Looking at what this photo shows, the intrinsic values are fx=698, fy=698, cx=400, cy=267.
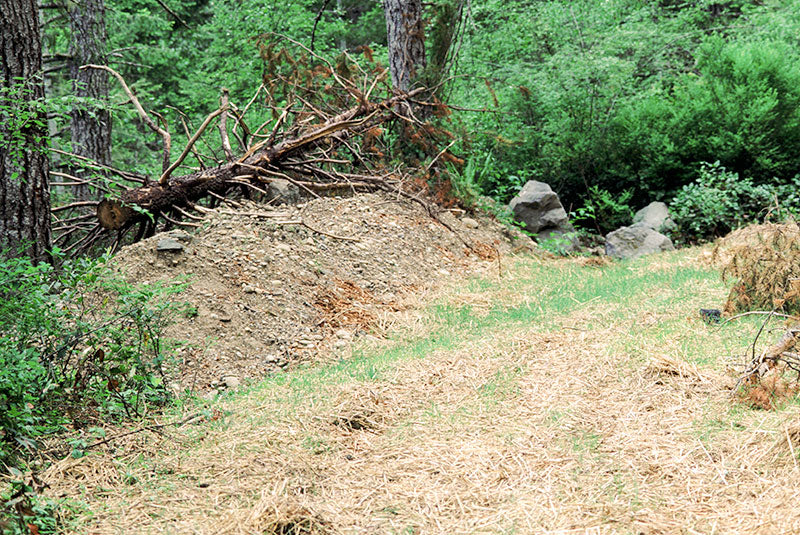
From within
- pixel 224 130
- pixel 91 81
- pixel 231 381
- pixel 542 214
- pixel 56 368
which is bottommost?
pixel 542 214

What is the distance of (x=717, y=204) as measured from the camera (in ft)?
30.1

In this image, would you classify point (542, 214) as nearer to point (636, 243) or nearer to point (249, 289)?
point (636, 243)

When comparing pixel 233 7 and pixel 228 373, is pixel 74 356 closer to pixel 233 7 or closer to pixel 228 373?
pixel 228 373

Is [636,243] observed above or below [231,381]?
below

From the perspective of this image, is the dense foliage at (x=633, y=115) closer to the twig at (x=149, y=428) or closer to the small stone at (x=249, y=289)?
the small stone at (x=249, y=289)

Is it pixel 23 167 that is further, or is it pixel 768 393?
pixel 23 167

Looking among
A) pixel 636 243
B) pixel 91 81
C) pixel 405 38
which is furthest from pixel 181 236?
pixel 636 243

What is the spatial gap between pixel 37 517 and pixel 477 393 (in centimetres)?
214

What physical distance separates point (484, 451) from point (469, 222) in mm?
5595

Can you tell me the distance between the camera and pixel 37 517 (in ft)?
8.18

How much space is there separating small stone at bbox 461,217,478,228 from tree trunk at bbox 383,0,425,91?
6.35ft

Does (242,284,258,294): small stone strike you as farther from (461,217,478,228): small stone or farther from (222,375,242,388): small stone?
(461,217,478,228): small stone

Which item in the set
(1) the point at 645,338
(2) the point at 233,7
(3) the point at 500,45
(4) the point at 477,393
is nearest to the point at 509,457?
(4) the point at 477,393

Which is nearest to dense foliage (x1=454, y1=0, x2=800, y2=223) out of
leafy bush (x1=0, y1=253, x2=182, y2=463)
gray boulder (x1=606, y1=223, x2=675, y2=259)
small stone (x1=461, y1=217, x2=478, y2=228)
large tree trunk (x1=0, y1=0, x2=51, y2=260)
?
small stone (x1=461, y1=217, x2=478, y2=228)
